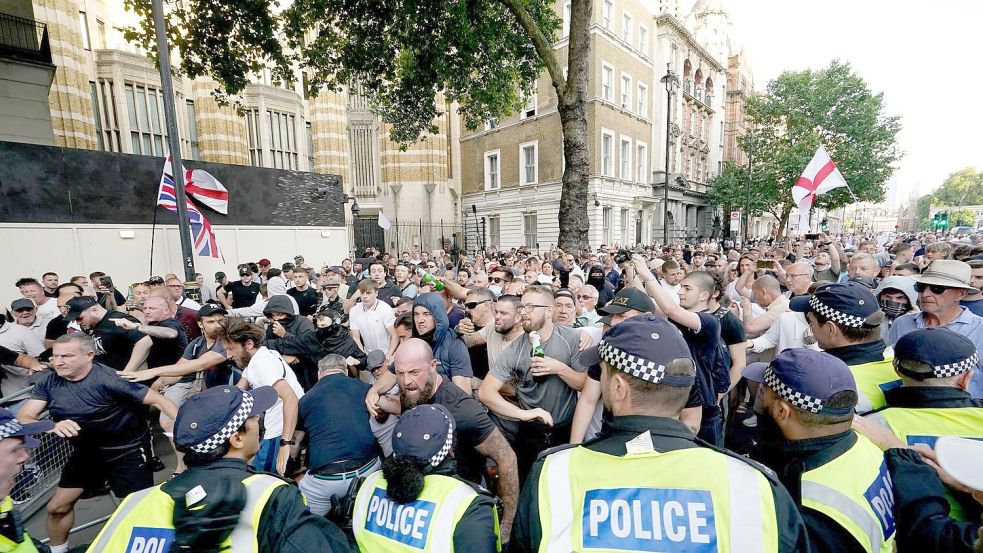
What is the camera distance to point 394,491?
6.09 ft

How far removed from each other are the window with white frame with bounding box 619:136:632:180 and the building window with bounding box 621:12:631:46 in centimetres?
577

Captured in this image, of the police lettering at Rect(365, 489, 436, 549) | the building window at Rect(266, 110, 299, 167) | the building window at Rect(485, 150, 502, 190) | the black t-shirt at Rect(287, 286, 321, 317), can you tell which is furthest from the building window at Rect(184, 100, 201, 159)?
the police lettering at Rect(365, 489, 436, 549)

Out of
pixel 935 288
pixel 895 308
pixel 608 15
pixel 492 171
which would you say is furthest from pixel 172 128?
pixel 608 15

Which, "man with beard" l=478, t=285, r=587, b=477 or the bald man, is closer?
"man with beard" l=478, t=285, r=587, b=477

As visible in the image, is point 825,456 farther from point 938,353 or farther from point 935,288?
point 935,288

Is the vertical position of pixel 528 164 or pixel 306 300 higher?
pixel 528 164

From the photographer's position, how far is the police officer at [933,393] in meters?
1.82

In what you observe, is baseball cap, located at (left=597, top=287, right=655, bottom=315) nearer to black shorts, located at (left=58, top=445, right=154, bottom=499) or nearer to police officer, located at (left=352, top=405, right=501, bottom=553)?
police officer, located at (left=352, top=405, right=501, bottom=553)

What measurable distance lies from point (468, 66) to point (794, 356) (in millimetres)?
12126

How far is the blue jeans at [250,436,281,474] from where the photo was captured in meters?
3.23

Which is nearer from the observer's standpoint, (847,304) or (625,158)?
(847,304)

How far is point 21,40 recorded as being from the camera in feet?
38.6

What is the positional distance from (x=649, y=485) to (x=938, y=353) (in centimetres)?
172

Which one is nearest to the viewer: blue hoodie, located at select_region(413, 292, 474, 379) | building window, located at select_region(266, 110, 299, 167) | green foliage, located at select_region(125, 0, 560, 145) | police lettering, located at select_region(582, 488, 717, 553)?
police lettering, located at select_region(582, 488, 717, 553)
